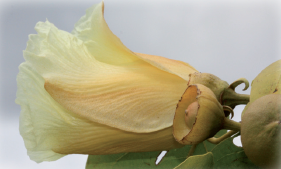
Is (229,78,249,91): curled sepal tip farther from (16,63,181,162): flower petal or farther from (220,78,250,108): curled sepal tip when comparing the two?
(16,63,181,162): flower petal

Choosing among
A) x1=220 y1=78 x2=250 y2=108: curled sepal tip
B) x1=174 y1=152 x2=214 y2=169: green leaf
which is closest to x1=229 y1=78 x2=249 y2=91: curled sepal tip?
x1=220 y1=78 x2=250 y2=108: curled sepal tip

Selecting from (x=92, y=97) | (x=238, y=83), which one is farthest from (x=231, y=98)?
(x=92, y=97)

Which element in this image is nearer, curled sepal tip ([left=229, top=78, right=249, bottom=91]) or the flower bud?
the flower bud

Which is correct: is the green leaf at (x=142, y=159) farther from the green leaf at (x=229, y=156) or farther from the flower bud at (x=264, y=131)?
the flower bud at (x=264, y=131)

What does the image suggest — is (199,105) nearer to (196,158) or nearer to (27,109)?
(196,158)

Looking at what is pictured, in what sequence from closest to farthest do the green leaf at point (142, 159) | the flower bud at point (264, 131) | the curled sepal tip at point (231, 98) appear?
the flower bud at point (264, 131) < the curled sepal tip at point (231, 98) < the green leaf at point (142, 159)

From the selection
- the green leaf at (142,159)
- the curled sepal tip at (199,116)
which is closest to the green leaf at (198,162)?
the curled sepal tip at (199,116)

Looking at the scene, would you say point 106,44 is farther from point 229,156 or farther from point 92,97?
point 229,156
